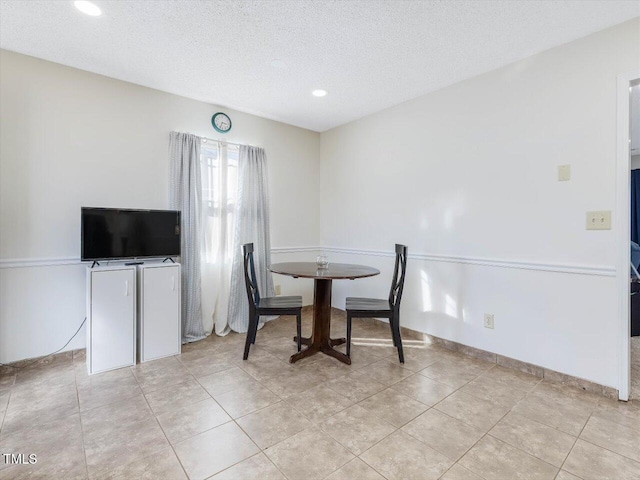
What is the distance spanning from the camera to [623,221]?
208 centimetres

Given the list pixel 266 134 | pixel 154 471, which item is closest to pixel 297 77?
pixel 266 134

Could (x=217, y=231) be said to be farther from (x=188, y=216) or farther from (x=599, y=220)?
(x=599, y=220)

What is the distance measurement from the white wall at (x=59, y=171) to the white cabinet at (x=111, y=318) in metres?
0.44

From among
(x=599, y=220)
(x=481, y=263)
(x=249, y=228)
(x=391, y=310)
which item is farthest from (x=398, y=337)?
(x=249, y=228)

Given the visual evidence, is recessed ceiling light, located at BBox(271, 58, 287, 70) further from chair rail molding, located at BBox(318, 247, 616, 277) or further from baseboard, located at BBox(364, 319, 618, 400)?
baseboard, located at BBox(364, 319, 618, 400)

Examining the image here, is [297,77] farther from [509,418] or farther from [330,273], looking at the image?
[509,418]

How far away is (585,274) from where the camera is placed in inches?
88.3

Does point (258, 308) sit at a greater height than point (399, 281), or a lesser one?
lesser

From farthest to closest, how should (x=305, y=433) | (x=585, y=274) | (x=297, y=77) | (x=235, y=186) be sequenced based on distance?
(x=235, y=186) < (x=297, y=77) < (x=585, y=274) < (x=305, y=433)

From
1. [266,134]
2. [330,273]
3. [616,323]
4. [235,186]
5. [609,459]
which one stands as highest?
[266,134]

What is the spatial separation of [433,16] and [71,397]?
3.52m

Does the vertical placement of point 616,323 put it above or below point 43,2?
below

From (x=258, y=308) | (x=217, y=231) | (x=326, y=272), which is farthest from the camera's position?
(x=217, y=231)

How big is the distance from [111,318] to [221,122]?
7.50ft
